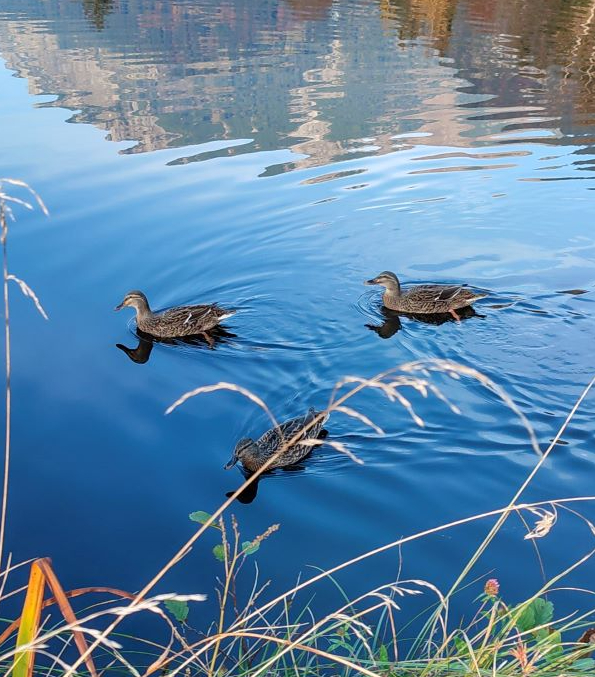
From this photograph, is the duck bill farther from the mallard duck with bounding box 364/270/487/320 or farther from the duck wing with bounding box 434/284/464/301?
the duck wing with bounding box 434/284/464/301

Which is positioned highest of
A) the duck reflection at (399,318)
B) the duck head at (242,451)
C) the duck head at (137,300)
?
the duck head at (137,300)

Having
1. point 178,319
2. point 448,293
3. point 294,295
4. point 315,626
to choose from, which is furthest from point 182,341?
point 315,626

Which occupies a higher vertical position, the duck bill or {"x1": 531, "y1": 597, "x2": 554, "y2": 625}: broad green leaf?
{"x1": 531, "y1": 597, "x2": 554, "y2": 625}: broad green leaf

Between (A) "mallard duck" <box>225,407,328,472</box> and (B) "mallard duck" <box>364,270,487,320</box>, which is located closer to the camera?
(A) "mallard duck" <box>225,407,328,472</box>

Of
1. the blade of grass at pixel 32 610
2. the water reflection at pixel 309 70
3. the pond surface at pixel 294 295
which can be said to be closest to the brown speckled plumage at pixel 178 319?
the pond surface at pixel 294 295

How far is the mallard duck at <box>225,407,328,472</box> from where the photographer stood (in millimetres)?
6277

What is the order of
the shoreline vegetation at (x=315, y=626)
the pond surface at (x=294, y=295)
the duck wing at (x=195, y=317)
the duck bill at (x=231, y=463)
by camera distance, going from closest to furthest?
the shoreline vegetation at (x=315, y=626) < the pond surface at (x=294, y=295) < the duck bill at (x=231, y=463) < the duck wing at (x=195, y=317)

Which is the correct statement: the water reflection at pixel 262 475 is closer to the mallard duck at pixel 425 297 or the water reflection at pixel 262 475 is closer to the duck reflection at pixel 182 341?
the duck reflection at pixel 182 341

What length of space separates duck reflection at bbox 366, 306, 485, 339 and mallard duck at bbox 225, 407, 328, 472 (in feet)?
7.28

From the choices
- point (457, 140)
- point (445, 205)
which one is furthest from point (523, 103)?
point (445, 205)

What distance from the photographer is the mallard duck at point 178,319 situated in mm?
8703

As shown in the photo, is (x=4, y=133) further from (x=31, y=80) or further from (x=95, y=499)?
(x=95, y=499)

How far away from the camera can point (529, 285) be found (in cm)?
946

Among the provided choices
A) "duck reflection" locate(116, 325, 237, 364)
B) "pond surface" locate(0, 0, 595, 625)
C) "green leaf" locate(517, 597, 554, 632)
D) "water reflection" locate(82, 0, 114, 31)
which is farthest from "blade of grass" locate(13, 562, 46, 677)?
"water reflection" locate(82, 0, 114, 31)
